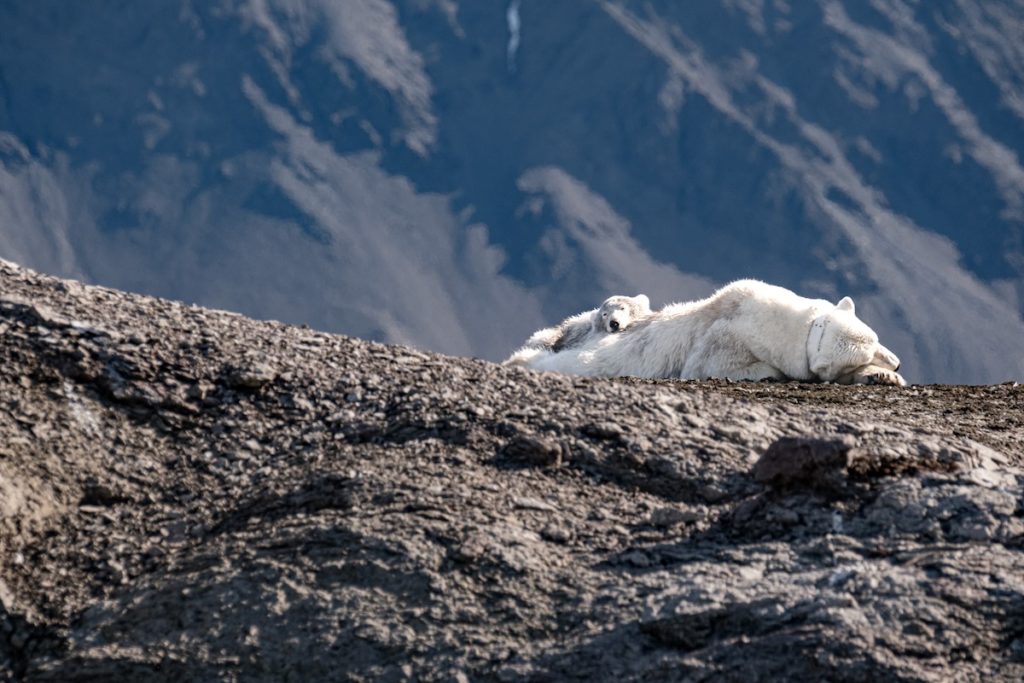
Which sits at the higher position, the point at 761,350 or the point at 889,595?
the point at 761,350

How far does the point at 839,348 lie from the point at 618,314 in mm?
3064

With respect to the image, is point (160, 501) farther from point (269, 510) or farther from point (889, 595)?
point (889, 595)

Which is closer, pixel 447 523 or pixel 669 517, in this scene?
pixel 447 523

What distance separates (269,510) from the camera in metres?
9.69

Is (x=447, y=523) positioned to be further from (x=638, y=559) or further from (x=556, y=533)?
(x=638, y=559)

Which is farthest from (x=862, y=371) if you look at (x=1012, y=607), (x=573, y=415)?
(x=1012, y=607)

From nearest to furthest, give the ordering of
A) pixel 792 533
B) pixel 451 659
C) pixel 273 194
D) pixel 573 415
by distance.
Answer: pixel 451 659 → pixel 792 533 → pixel 573 415 → pixel 273 194

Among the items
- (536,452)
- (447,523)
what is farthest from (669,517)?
(447,523)

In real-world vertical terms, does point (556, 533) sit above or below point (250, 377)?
below

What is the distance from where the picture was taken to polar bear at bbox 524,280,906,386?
17.4 metres

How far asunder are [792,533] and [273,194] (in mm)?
190748

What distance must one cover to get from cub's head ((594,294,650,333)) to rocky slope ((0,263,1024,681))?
24.3 feet

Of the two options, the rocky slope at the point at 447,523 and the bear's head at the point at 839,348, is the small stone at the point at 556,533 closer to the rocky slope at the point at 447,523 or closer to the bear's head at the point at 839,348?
the rocky slope at the point at 447,523

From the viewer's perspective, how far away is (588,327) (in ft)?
65.7
